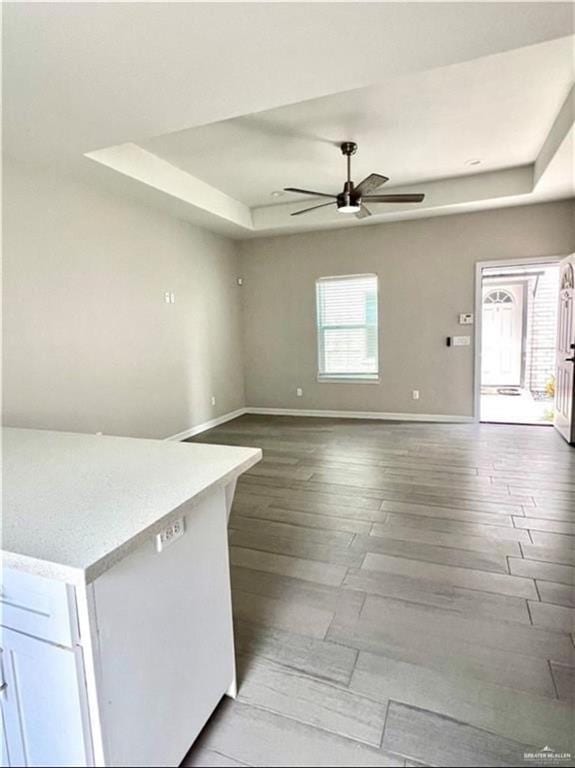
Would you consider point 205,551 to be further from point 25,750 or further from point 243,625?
point 243,625

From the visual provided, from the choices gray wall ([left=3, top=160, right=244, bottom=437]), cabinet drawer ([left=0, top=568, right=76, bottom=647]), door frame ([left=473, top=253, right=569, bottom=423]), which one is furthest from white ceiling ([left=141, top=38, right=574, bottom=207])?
cabinet drawer ([left=0, top=568, right=76, bottom=647])

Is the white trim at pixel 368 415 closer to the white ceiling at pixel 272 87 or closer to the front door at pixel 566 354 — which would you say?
the front door at pixel 566 354

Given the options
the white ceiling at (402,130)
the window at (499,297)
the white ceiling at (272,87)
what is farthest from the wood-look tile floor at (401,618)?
the window at (499,297)

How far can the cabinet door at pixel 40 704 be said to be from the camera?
3.05ft

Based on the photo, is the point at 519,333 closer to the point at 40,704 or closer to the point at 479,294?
the point at 479,294

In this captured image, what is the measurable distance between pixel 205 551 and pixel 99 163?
3.27 meters

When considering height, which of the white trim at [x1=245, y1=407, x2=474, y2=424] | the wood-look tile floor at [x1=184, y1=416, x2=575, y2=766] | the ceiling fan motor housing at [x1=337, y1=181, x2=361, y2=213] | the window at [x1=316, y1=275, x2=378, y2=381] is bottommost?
the wood-look tile floor at [x1=184, y1=416, x2=575, y2=766]

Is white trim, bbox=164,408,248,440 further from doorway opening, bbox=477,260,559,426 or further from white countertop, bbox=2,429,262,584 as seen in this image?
doorway opening, bbox=477,260,559,426

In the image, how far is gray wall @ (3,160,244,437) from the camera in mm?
3160

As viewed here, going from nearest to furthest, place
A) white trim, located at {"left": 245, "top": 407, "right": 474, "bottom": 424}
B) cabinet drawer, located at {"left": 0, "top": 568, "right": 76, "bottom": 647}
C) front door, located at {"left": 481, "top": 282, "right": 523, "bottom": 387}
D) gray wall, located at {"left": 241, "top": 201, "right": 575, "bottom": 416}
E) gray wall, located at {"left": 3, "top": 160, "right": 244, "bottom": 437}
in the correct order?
cabinet drawer, located at {"left": 0, "top": 568, "right": 76, "bottom": 647} → gray wall, located at {"left": 3, "top": 160, "right": 244, "bottom": 437} → gray wall, located at {"left": 241, "top": 201, "right": 575, "bottom": 416} → white trim, located at {"left": 245, "top": 407, "right": 474, "bottom": 424} → front door, located at {"left": 481, "top": 282, "right": 523, "bottom": 387}

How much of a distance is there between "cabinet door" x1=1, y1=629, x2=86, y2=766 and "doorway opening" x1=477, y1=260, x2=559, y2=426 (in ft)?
25.9

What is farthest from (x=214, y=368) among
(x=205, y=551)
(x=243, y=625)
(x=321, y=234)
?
(x=205, y=551)

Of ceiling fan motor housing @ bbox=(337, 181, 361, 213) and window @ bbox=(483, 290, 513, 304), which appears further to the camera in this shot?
window @ bbox=(483, 290, 513, 304)

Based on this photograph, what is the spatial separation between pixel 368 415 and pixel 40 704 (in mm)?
5432
